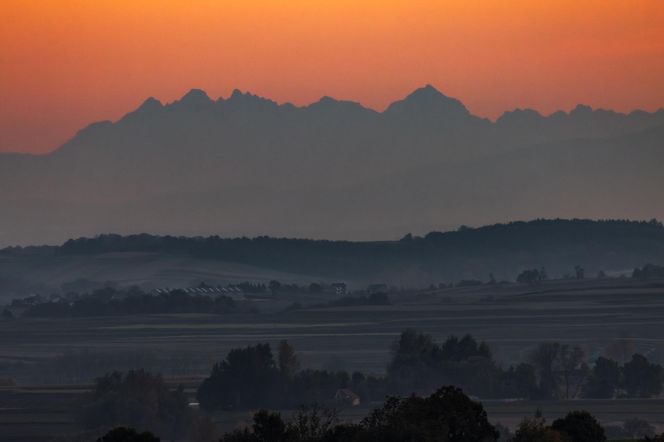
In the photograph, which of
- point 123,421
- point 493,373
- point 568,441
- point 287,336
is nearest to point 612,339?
point 287,336

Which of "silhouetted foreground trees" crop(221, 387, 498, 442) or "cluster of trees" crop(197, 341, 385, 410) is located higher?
"cluster of trees" crop(197, 341, 385, 410)

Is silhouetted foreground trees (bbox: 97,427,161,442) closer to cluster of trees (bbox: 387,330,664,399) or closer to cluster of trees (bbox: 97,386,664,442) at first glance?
cluster of trees (bbox: 97,386,664,442)

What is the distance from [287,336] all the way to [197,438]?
92.5 meters

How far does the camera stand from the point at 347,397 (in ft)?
418

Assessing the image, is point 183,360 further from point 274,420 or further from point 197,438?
point 274,420

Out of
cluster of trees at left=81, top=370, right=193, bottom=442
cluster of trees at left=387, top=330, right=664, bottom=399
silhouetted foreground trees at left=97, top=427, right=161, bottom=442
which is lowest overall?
silhouetted foreground trees at left=97, top=427, right=161, bottom=442

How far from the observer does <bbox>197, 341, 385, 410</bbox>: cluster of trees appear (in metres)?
128

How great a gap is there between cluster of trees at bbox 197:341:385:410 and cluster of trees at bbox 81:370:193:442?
311 cm

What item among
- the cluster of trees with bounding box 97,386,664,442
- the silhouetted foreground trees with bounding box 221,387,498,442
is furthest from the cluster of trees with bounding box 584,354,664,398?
the silhouetted foreground trees with bounding box 221,387,498,442

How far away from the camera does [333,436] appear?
69688mm

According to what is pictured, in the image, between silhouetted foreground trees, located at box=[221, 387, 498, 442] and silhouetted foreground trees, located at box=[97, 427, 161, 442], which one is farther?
silhouetted foreground trees, located at box=[221, 387, 498, 442]

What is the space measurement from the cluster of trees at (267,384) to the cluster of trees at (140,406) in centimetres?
311

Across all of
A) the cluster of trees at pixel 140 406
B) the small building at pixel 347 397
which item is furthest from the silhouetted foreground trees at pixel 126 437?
the small building at pixel 347 397

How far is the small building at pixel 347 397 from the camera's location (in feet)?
414
